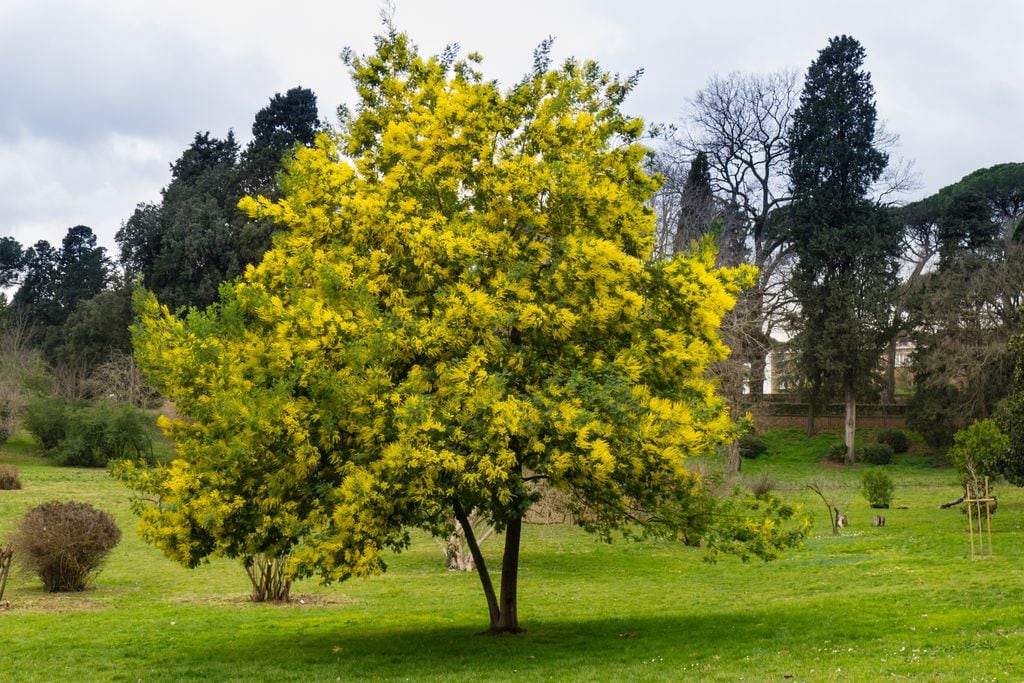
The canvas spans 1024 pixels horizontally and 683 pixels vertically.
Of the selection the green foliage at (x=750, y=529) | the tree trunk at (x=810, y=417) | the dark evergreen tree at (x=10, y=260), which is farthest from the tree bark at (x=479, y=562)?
the dark evergreen tree at (x=10, y=260)

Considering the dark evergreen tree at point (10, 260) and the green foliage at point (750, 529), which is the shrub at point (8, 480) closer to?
the green foliage at point (750, 529)

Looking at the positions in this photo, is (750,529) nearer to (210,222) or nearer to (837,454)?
(837,454)

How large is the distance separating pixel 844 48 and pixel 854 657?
49614mm

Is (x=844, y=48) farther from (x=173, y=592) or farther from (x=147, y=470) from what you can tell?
(x=147, y=470)

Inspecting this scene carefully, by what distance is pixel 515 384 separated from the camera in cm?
1281

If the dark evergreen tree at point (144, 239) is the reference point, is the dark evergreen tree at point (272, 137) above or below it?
above

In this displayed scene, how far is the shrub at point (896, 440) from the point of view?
53969 mm

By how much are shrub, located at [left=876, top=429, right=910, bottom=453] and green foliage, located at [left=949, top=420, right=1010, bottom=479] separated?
1053 inches

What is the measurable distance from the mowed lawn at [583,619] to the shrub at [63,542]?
551 mm

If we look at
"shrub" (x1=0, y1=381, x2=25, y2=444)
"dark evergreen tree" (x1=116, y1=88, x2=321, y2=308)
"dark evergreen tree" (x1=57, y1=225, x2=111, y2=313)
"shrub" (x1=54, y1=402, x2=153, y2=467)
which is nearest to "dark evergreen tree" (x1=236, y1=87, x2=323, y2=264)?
"dark evergreen tree" (x1=116, y1=88, x2=321, y2=308)

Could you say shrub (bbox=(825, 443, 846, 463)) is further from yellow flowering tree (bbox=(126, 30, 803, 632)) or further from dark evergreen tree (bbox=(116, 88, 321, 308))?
yellow flowering tree (bbox=(126, 30, 803, 632))

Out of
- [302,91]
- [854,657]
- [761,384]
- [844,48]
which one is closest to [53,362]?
[302,91]

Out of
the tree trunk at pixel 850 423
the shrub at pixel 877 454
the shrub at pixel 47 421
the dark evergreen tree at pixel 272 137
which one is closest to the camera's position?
the shrub at pixel 47 421

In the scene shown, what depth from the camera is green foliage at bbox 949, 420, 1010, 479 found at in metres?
25.2
